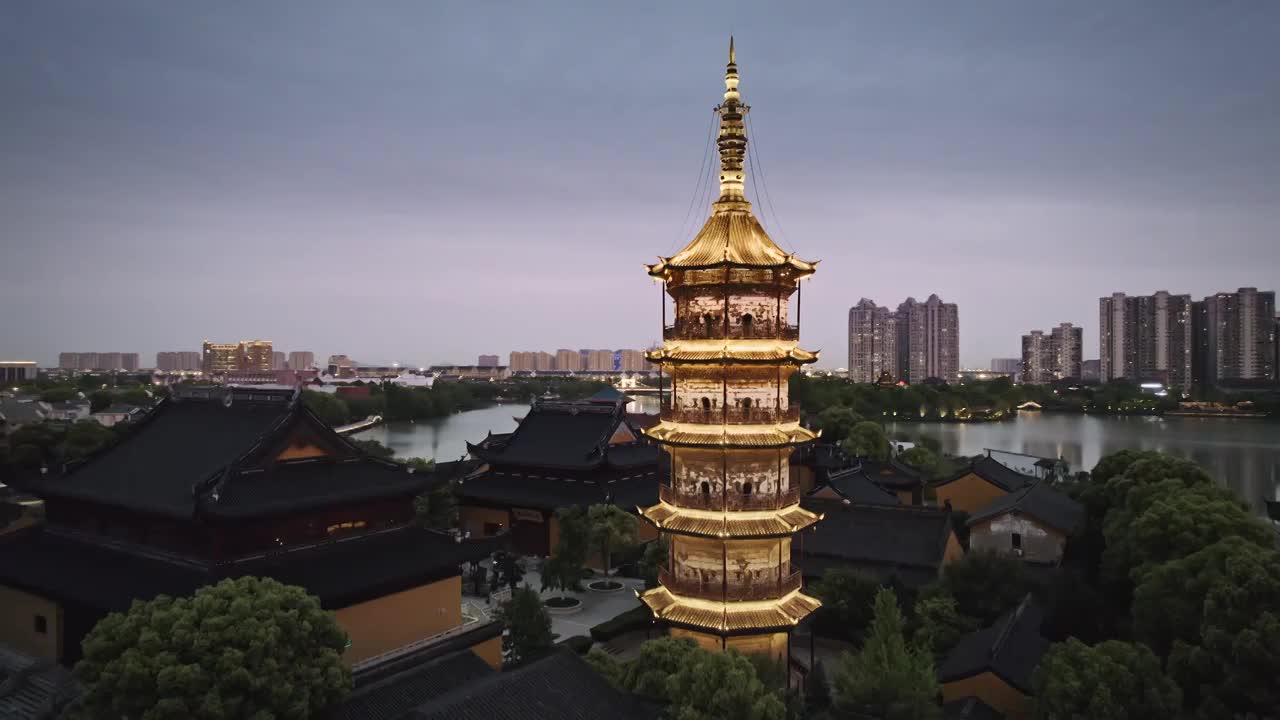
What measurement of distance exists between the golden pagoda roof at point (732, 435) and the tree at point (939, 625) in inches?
287

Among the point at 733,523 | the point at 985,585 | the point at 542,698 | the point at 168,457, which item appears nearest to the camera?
the point at 542,698

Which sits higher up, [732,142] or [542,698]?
[732,142]

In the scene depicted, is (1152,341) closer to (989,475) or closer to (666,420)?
(989,475)

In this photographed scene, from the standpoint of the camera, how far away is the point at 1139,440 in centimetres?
8800

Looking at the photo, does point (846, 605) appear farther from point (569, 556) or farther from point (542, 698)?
point (542, 698)

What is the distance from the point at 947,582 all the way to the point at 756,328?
36.5 ft

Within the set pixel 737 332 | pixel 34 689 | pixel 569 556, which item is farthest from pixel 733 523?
pixel 34 689

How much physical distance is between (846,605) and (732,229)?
38.4 feet

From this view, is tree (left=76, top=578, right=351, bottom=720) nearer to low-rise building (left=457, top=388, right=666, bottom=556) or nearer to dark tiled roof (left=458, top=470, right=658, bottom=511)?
dark tiled roof (left=458, top=470, right=658, bottom=511)

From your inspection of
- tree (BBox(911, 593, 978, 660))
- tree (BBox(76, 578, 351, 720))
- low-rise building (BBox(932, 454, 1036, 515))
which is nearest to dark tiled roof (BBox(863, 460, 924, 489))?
low-rise building (BBox(932, 454, 1036, 515))

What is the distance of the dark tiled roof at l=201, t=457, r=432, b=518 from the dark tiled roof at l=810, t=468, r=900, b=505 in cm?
2234

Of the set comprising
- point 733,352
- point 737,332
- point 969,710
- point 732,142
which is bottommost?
point 969,710

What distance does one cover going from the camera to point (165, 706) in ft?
40.1

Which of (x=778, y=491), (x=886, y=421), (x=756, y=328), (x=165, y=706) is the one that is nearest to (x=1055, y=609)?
(x=778, y=491)
